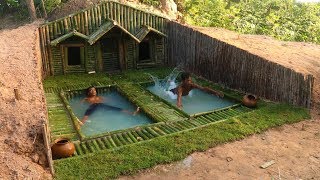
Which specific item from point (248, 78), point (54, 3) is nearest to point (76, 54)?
point (248, 78)

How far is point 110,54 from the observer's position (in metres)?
18.3

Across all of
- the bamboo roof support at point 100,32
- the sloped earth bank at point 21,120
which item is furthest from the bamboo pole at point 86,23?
the sloped earth bank at point 21,120

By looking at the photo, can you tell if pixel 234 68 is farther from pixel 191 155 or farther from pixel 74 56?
pixel 74 56

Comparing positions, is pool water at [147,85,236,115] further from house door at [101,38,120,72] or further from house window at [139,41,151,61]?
house window at [139,41,151,61]

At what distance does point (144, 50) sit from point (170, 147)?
34.0 ft

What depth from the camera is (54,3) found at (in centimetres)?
3011

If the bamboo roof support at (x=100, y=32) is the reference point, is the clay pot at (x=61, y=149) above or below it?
below

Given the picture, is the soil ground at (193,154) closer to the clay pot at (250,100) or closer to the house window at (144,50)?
the clay pot at (250,100)

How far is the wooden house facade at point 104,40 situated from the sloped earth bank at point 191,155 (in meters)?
4.46

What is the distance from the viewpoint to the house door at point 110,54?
59.5 feet

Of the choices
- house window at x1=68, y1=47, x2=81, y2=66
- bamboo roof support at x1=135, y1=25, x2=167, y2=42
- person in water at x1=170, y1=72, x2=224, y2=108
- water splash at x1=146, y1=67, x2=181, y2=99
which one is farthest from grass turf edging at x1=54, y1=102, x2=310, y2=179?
house window at x1=68, y1=47, x2=81, y2=66

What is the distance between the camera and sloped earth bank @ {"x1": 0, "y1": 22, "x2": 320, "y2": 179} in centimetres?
802

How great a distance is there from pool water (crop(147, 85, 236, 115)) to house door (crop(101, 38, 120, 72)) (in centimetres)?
345

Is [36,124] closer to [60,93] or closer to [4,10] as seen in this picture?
[60,93]
